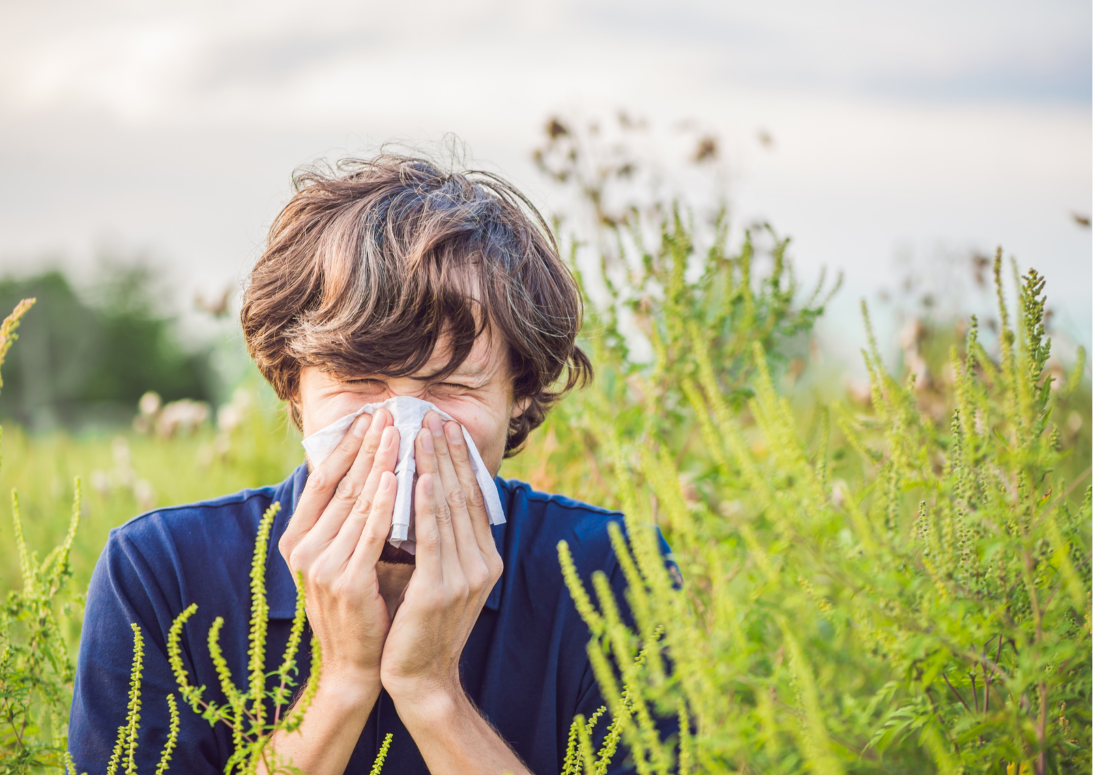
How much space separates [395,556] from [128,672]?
0.59 metres

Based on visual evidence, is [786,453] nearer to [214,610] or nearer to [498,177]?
[214,610]

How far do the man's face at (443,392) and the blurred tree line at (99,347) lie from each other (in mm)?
33160

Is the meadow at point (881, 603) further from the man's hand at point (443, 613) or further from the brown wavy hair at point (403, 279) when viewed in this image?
the brown wavy hair at point (403, 279)

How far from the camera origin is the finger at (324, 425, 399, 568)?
5.25 feet

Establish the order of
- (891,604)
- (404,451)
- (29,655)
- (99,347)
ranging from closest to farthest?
1. (891,604)
2. (29,655)
3. (404,451)
4. (99,347)

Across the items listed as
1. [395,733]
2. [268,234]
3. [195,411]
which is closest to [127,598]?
[395,733]

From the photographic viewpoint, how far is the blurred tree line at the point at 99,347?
3606 cm

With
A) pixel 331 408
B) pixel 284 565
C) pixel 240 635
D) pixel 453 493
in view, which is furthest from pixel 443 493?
pixel 240 635

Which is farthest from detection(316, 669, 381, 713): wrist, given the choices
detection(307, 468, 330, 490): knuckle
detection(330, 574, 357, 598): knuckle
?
detection(307, 468, 330, 490): knuckle

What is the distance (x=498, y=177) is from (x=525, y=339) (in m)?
0.61

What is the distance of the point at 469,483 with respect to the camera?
1.72m

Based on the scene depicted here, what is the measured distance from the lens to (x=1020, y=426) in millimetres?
982

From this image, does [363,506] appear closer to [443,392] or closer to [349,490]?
[349,490]

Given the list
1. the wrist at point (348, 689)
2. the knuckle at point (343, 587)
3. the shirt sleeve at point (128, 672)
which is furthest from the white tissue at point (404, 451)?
the shirt sleeve at point (128, 672)
